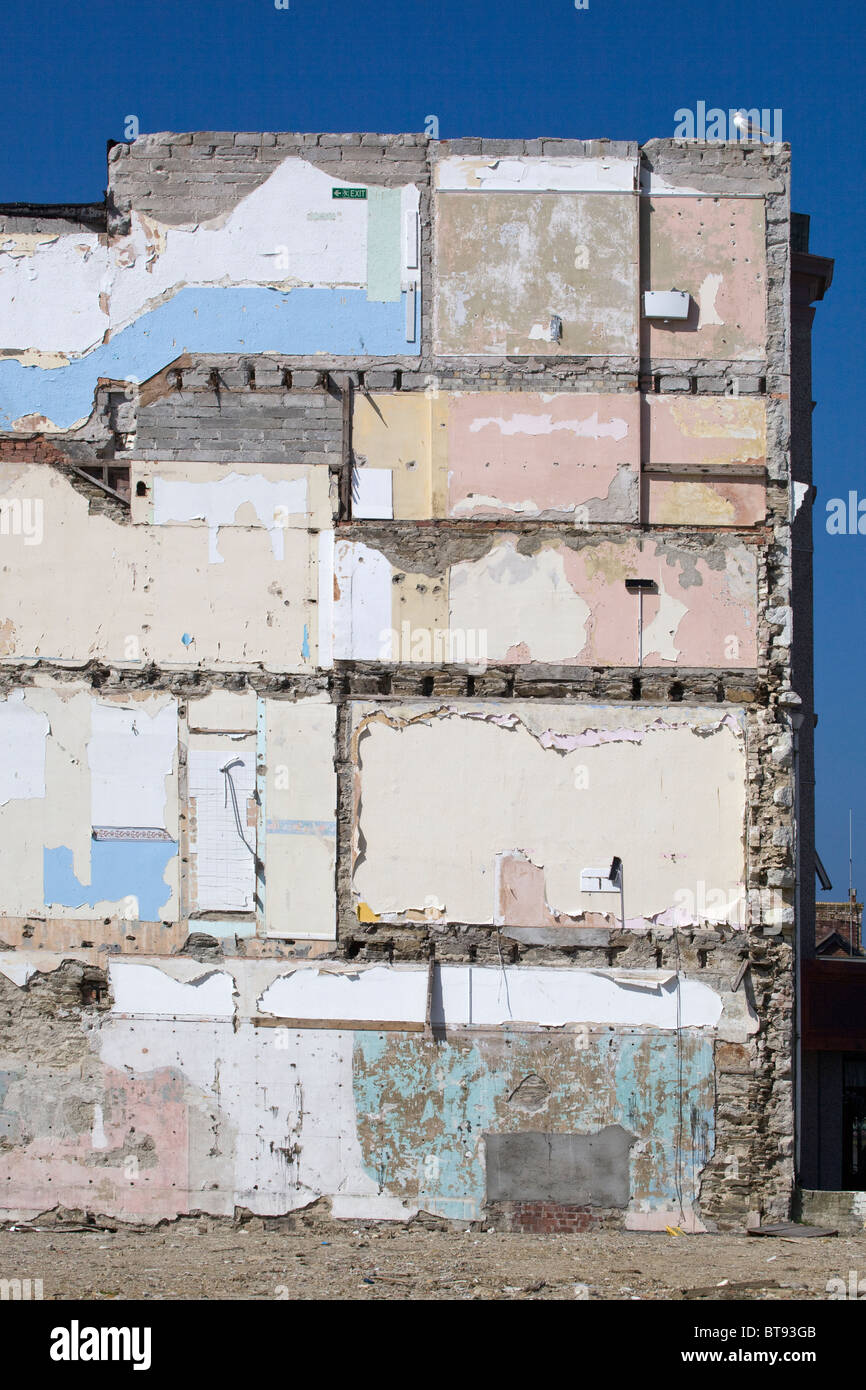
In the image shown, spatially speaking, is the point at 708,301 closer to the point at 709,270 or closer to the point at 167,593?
the point at 709,270

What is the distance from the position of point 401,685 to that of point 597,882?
83.2 inches

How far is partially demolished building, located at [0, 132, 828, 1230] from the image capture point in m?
9.59

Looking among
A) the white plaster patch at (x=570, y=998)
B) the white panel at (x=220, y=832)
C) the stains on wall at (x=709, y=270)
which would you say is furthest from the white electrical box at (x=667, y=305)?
the white plaster patch at (x=570, y=998)

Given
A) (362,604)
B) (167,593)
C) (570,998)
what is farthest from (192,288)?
(570,998)

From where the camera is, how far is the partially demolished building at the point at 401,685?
377 inches

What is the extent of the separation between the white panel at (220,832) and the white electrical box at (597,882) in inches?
98.6

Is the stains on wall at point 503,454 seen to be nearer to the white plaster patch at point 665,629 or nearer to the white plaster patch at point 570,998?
the white plaster patch at point 665,629

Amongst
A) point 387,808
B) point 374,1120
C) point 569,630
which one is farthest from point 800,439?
point 374,1120

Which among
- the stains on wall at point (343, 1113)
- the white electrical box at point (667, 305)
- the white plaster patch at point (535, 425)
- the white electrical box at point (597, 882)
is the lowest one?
the stains on wall at point (343, 1113)

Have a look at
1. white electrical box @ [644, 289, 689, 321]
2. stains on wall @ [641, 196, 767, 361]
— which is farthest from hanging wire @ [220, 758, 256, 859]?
white electrical box @ [644, 289, 689, 321]

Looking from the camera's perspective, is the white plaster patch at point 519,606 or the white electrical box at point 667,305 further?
the white electrical box at point 667,305

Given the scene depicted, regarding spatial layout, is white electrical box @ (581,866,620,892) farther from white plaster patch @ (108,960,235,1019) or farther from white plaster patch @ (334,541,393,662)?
white plaster patch @ (108,960,235,1019)

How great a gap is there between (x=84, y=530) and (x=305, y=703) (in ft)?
7.25

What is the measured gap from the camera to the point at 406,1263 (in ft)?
27.4
